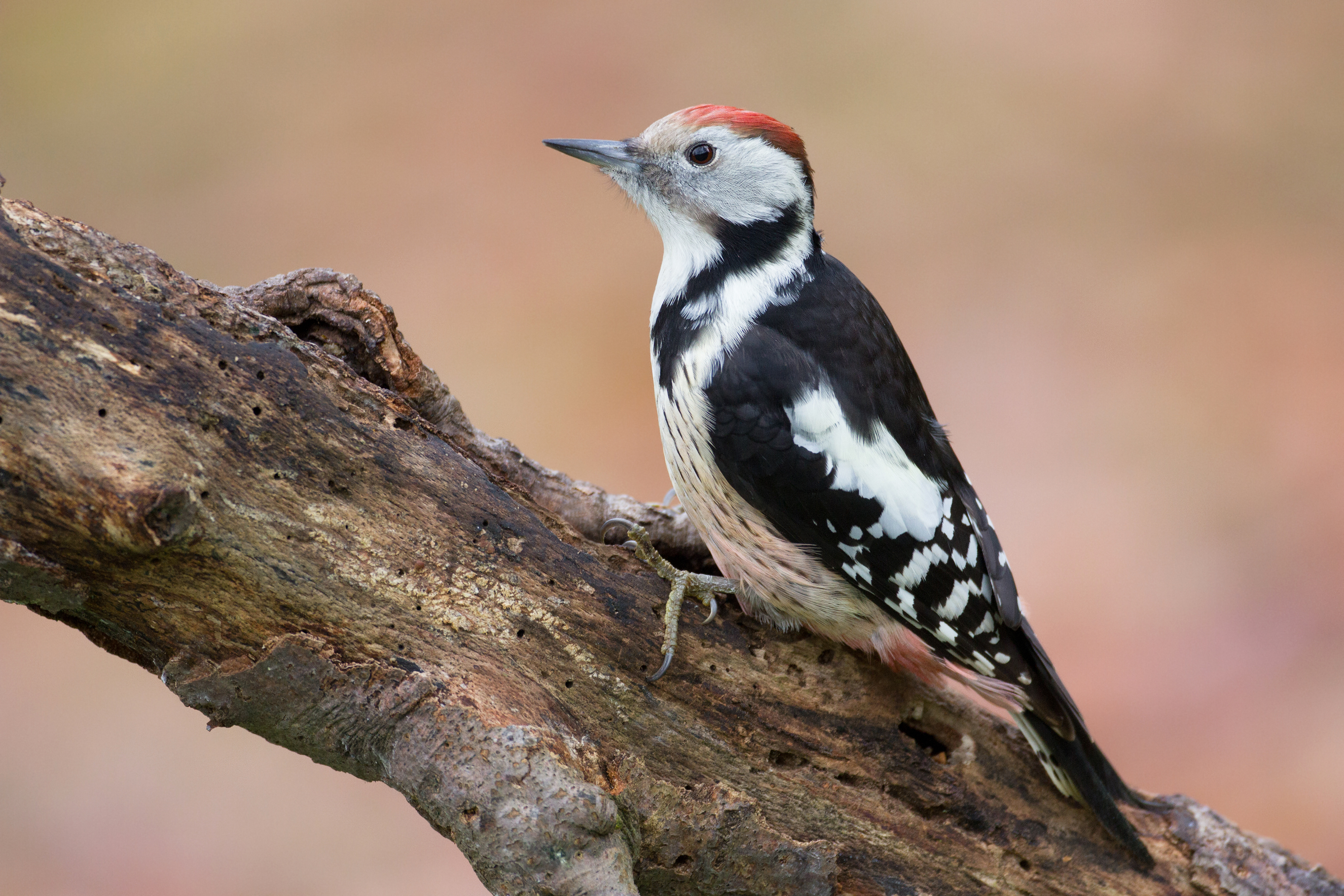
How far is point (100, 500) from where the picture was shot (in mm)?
1434

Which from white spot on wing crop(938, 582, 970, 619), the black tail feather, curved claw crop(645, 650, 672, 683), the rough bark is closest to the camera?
the rough bark

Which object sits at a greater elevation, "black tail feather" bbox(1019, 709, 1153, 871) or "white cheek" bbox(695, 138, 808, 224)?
"white cheek" bbox(695, 138, 808, 224)

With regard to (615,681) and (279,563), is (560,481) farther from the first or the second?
(279,563)

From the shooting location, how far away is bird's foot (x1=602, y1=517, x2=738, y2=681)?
6.40 ft

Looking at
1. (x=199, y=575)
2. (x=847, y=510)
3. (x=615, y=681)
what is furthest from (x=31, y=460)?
(x=847, y=510)

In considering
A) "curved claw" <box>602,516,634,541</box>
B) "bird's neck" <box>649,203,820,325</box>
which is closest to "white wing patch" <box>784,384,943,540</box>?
"bird's neck" <box>649,203,820,325</box>

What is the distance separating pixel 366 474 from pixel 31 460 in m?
0.49

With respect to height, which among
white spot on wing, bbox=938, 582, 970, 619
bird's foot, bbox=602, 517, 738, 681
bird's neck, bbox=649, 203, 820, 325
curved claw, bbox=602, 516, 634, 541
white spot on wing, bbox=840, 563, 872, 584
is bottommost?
bird's foot, bbox=602, 517, 738, 681

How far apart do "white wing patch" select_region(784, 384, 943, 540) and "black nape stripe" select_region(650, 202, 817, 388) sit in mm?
324

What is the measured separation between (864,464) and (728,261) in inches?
21.2

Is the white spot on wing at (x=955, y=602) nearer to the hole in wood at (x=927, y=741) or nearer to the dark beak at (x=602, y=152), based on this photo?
the hole in wood at (x=927, y=741)

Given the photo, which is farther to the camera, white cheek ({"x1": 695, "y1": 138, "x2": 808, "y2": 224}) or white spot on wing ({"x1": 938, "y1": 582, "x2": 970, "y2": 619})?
white cheek ({"x1": 695, "y1": 138, "x2": 808, "y2": 224})

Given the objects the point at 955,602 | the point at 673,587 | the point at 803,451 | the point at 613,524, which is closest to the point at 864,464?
the point at 803,451

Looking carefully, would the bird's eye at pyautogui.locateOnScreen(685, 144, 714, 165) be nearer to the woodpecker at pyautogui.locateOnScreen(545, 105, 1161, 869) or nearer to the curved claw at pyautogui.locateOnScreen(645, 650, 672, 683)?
the woodpecker at pyautogui.locateOnScreen(545, 105, 1161, 869)
